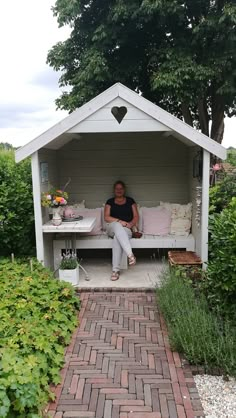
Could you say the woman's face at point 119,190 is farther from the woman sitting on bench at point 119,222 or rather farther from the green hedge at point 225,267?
the green hedge at point 225,267

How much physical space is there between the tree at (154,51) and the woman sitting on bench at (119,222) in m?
4.19

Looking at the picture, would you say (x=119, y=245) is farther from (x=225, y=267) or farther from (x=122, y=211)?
(x=225, y=267)

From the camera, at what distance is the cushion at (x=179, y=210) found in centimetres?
615

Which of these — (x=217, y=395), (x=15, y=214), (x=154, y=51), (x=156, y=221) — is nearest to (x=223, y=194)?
(x=156, y=221)

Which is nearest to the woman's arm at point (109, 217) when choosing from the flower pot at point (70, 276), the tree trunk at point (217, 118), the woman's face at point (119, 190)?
the woman's face at point (119, 190)

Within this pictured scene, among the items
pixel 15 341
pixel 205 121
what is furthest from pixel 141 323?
pixel 205 121

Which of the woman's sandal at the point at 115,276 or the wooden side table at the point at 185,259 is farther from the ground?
the wooden side table at the point at 185,259

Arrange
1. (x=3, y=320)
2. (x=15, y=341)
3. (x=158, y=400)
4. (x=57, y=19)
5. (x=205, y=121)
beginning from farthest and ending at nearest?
(x=205, y=121) < (x=57, y=19) < (x=3, y=320) < (x=15, y=341) < (x=158, y=400)

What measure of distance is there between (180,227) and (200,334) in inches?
124

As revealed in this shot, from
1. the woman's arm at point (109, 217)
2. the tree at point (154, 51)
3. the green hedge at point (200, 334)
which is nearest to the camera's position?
the green hedge at point (200, 334)

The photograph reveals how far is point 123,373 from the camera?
2988 mm

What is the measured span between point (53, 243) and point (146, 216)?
1.78 metres

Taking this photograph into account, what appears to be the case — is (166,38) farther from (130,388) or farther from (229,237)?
(130,388)

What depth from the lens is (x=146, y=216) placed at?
6383 millimetres
